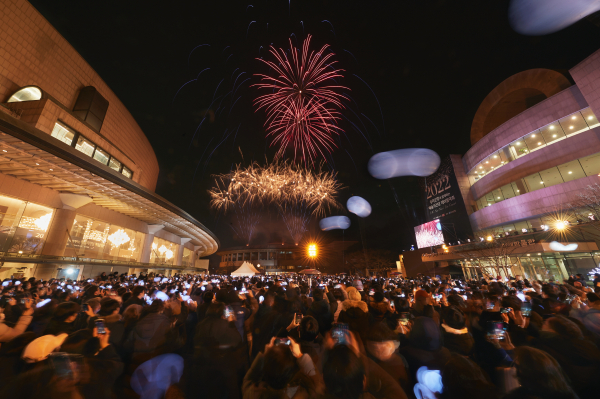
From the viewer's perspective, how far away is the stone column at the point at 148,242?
32.9m

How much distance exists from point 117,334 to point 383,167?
2755 inches

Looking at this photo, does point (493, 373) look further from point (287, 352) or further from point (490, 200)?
point (490, 200)

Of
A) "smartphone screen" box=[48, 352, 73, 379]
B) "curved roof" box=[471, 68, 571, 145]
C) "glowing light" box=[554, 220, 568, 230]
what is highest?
"curved roof" box=[471, 68, 571, 145]

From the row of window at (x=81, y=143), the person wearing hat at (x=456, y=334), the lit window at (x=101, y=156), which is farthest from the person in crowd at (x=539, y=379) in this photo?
the lit window at (x=101, y=156)

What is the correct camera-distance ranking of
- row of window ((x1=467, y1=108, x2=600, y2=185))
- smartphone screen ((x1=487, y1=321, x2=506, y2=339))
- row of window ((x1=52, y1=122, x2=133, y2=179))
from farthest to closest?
1. row of window ((x1=467, y1=108, x2=600, y2=185))
2. row of window ((x1=52, y1=122, x2=133, y2=179))
3. smartphone screen ((x1=487, y1=321, x2=506, y2=339))

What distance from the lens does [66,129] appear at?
21.6 m

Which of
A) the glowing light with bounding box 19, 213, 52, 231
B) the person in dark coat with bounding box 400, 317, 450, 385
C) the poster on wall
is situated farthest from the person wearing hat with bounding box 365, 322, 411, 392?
the poster on wall

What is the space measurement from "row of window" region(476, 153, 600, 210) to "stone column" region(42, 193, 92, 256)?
49.7m

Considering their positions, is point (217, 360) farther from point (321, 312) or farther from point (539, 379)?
point (539, 379)

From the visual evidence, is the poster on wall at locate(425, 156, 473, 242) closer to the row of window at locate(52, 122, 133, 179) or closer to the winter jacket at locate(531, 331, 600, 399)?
the winter jacket at locate(531, 331, 600, 399)

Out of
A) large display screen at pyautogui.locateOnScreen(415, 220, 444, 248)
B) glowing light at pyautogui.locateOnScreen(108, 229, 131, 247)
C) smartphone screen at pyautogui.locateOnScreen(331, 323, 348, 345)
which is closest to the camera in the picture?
smartphone screen at pyautogui.locateOnScreen(331, 323, 348, 345)

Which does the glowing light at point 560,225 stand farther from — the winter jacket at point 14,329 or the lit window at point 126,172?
the lit window at point 126,172

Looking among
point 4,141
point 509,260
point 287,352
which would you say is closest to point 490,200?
point 509,260

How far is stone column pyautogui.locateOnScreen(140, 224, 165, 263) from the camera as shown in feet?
108
